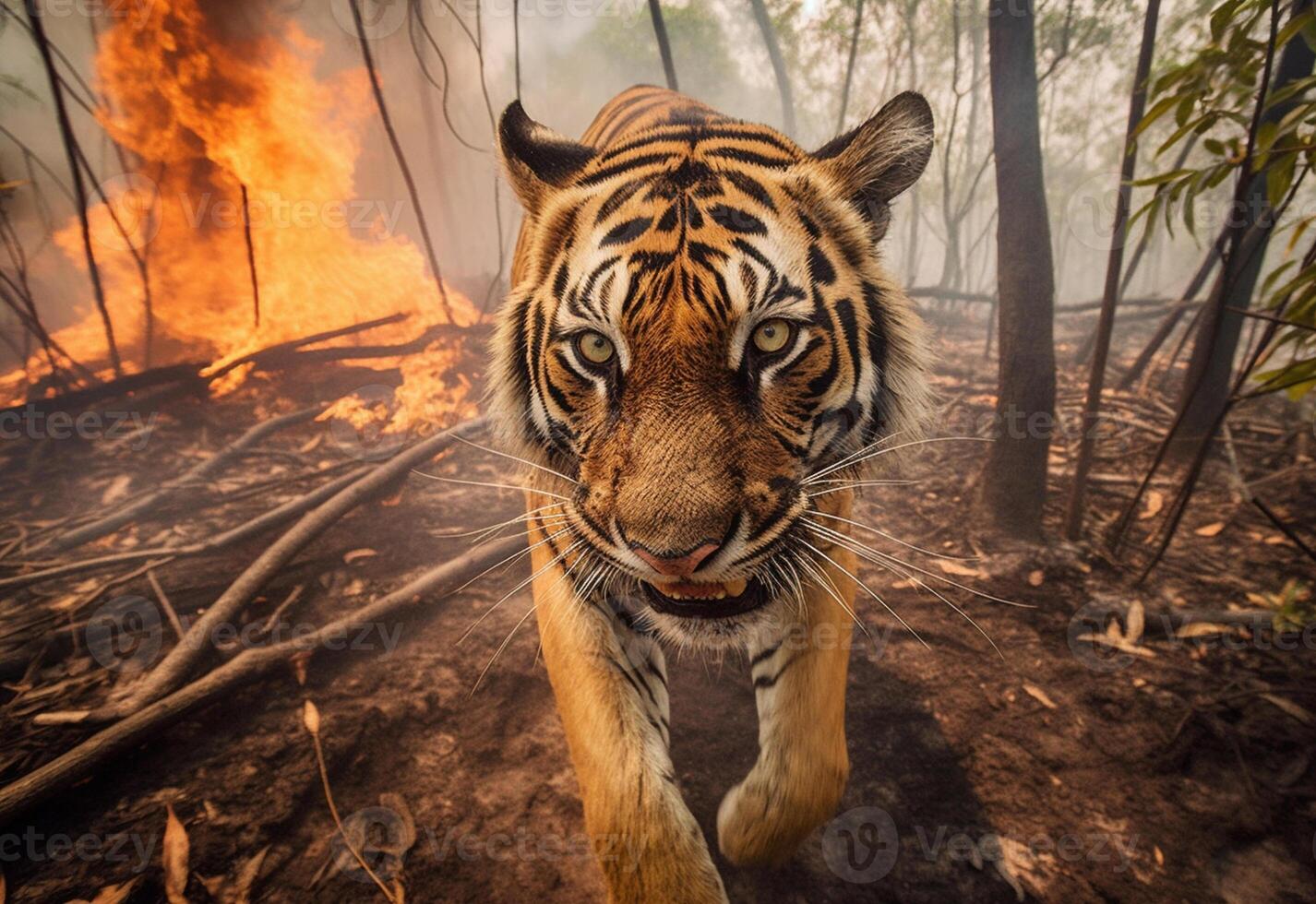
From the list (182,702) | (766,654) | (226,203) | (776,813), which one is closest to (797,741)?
(776,813)

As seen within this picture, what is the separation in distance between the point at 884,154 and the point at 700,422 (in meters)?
1.21

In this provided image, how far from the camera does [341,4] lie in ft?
52.3

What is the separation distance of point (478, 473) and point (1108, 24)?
1294 centimetres

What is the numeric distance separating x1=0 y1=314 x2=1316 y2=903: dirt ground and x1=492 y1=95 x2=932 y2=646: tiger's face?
95 cm

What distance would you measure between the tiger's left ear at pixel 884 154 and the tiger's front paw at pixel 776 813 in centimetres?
195

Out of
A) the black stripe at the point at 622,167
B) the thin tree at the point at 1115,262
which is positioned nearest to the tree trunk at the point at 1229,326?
the thin tree at the point at 1115,262
